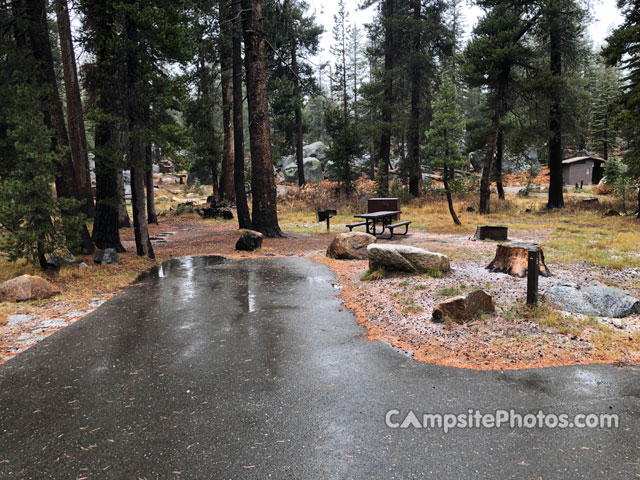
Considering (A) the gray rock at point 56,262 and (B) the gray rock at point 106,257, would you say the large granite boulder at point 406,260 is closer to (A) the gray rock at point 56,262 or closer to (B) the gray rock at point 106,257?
(B) the gray rock at point 106,257

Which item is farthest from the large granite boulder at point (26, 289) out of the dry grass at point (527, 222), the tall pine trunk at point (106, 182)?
the dry grass at point (527, 222)

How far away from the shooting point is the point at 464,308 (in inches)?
212

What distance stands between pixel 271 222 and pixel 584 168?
4092cm

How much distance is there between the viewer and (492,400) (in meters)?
3.49

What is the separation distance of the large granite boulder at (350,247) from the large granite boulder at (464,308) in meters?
5.18

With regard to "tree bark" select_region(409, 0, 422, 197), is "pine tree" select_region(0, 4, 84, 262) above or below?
below

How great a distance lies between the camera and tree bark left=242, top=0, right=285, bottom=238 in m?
14.0

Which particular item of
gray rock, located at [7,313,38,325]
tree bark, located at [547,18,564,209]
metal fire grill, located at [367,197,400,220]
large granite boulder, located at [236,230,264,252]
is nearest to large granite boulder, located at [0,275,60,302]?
A: gray rock, located at [7,313,38,325]

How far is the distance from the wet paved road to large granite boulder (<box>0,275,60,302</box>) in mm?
2093

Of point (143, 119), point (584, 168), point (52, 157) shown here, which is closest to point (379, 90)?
point (143, 119)

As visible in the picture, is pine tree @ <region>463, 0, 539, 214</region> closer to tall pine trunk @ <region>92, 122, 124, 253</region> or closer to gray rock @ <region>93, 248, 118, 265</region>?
tall pine trunk @ <region>92, 122, 124, 253</region>

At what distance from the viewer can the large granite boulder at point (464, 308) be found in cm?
536

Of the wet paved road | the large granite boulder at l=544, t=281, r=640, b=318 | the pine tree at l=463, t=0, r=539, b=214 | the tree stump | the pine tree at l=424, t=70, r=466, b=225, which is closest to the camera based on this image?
the wet paved road

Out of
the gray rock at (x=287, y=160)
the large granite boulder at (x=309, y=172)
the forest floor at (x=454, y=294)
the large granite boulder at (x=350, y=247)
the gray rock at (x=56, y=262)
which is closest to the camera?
the forest floor at (x=454, y=294)
